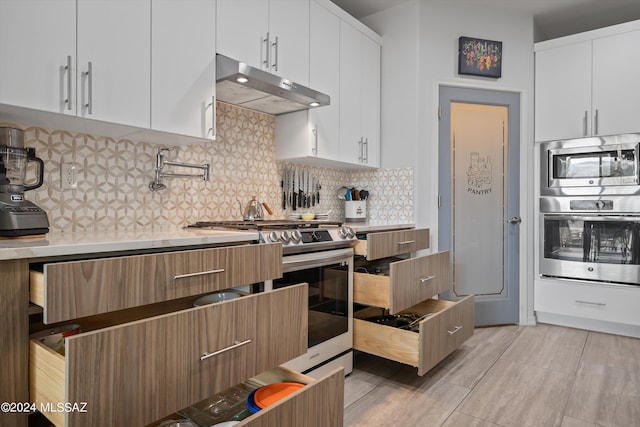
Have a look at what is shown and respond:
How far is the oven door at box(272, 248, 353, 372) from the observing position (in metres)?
1.87

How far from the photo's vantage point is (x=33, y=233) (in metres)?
1.19

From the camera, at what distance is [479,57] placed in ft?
10.3

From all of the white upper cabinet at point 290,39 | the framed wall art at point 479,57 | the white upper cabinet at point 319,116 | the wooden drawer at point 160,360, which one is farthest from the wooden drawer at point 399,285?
the framed wall art at point 479,57

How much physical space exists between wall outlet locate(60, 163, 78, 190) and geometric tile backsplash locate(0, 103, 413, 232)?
0.01 m

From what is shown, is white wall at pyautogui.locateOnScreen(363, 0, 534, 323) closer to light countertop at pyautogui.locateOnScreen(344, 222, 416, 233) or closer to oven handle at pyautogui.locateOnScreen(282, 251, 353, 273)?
light countertop at pyautogui.locateOnScreen(344, 222, 416, 233)

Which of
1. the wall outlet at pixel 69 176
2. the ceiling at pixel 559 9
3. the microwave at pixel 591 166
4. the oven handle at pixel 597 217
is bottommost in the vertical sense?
the oven handle at pixel 597 217

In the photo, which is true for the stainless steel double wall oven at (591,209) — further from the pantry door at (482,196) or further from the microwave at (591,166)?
the pantry door at (482,196)

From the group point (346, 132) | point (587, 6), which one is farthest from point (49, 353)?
point (587, 6)

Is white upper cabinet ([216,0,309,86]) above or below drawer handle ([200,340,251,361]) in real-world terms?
above

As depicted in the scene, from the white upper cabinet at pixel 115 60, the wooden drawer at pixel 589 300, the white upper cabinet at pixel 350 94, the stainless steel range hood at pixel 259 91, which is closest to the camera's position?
the white upper cabinet at pixel 115 60

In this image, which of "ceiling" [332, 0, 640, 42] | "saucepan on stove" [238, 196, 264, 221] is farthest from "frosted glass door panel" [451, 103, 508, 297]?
"saucepan on stove" [238, 196, 264, 221]

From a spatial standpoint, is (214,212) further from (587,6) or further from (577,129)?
(587,6)

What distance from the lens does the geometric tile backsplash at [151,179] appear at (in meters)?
1.64

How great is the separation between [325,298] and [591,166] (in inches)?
97.2
